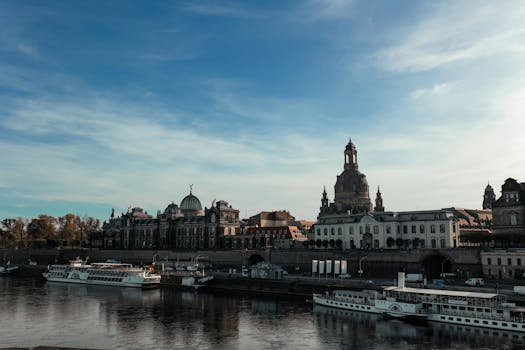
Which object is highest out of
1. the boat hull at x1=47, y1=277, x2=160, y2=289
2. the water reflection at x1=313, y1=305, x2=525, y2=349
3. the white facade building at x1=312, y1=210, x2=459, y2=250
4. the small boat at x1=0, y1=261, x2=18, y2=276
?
the white facade building at x1=312, y1=210, x2=459, y2=250

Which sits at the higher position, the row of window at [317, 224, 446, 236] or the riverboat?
the row of window at [317, 224, 446, 236]

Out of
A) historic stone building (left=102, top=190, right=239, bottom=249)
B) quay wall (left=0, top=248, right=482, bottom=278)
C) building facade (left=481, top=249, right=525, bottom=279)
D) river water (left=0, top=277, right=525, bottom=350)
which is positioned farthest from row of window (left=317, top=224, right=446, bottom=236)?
historic stone building (left=102, top=190, right=239, bottom=249)

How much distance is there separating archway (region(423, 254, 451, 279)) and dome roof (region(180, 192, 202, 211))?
84233 millimetres

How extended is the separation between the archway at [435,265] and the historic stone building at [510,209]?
15.7m

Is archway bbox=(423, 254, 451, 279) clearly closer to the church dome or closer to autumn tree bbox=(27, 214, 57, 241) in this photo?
the church dome

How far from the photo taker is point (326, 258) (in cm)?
9169

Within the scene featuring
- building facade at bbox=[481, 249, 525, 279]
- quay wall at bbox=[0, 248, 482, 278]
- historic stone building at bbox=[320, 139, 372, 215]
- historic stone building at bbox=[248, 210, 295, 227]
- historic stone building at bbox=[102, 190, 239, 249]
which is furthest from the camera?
historic stone building at bbox=[248, 210, 295, 227]

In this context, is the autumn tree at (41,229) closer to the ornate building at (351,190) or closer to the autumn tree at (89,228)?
the autumn tree at (89,228)

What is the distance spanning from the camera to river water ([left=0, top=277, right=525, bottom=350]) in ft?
140

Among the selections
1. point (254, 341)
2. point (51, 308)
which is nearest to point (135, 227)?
point (51, 308)

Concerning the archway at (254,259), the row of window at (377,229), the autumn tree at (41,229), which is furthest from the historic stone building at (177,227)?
the row of window at (377,229)

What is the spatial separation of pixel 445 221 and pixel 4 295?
2877 inches

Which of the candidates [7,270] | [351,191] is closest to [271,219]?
[351,191]

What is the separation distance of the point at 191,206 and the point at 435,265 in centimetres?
8556
